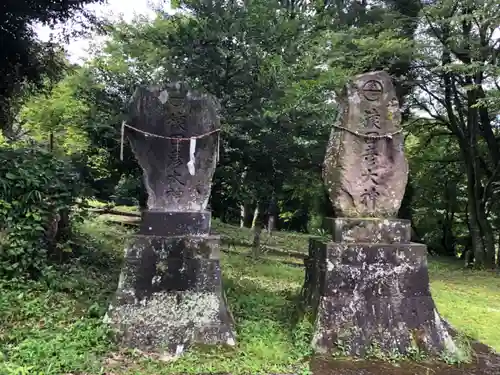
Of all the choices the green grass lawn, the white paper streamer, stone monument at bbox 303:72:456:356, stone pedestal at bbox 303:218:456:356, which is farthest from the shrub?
stone pedestal at bbox 303:218:456:356

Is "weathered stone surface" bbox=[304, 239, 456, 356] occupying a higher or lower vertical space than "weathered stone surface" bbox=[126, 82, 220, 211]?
lower

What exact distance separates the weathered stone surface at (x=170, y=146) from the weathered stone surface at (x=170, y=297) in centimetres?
51

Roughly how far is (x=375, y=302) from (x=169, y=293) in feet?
6.22

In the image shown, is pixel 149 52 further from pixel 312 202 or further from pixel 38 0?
pixel 312 202

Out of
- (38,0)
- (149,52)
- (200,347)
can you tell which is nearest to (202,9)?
(149,52)

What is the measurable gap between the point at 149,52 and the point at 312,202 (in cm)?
1044

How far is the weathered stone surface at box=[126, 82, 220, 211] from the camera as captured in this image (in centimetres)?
454

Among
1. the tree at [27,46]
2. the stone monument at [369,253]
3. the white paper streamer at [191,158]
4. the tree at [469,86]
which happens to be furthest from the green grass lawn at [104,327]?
the tree at [469,86]

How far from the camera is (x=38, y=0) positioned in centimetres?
686

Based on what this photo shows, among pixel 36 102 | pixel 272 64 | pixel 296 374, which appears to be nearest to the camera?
pixel 296 374

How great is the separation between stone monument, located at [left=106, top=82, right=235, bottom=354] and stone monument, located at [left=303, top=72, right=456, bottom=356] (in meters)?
1.00

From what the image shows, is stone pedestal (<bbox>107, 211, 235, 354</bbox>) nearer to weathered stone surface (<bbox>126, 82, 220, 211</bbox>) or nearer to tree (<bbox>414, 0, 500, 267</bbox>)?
weathered stone surface (<bbox>126, 82, 220, 211</bbox>)

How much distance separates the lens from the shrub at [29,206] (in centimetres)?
513

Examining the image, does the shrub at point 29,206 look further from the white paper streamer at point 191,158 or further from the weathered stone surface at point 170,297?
the white paper streamer at point 191,158
